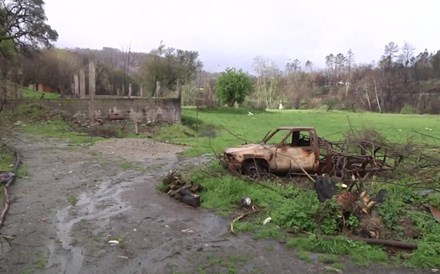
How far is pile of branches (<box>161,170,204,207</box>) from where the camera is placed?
981 cm

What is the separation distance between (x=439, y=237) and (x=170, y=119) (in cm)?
2232

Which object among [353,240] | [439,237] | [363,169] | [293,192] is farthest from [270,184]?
[439,237]

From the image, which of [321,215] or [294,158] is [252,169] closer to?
[294,158]

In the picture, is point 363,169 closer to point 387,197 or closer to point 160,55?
point 387,197

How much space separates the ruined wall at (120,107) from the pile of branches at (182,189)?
54.9 feet

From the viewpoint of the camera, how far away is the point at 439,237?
717cm

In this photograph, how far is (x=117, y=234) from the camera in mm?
7719

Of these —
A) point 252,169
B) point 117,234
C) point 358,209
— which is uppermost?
point 252,169

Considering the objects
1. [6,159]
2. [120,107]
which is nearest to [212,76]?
[120,107]

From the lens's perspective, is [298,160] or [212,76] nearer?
[298,160]

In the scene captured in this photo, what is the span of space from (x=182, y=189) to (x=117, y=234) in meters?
2.85

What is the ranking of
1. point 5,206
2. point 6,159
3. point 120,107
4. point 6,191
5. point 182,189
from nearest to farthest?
point 5,206 → point 6,191 → point 182,189 → point 6,159 → point 120,107

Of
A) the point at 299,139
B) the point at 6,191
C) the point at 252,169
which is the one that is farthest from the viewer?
the point at 299,139

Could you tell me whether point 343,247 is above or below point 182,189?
below
